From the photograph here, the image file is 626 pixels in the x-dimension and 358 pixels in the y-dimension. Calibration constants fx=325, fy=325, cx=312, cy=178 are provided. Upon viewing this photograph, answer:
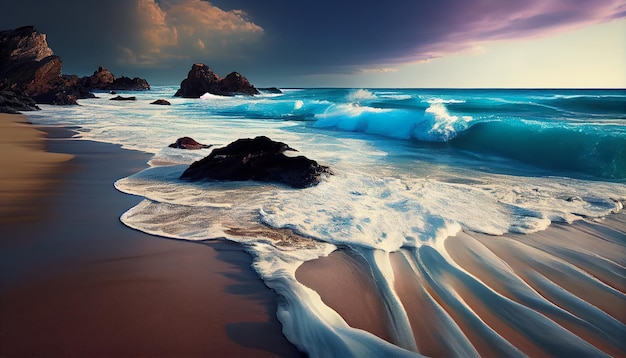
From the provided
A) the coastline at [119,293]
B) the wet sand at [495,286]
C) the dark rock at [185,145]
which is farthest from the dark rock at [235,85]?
the wet sand at [495,286]

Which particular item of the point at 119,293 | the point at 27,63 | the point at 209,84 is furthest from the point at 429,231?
the point at 209,84

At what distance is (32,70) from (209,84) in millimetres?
21755

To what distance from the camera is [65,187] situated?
16.0ft

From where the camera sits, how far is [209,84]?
51.8 metres

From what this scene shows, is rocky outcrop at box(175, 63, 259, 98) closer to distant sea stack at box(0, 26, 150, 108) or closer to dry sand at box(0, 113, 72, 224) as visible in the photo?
distant sea stack at box(0, 26, 150, 108)

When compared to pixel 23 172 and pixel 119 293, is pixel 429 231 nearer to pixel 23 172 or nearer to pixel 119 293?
pixel 119 293

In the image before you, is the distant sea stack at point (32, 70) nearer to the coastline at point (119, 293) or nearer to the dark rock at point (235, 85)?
the dark rock at point (235, 85)

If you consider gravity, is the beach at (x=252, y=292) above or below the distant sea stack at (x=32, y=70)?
below

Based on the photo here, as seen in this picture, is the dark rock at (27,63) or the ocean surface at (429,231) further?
the dark rock at (27,63)

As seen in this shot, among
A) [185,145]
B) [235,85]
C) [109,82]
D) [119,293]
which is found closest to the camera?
[119,293]

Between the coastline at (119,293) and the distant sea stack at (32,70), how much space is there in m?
28.1

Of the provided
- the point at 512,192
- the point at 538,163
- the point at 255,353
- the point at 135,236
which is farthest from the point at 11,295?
the point at 538,163

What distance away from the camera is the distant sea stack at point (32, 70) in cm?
3047

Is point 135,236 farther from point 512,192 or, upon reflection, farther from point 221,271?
point 512,192
